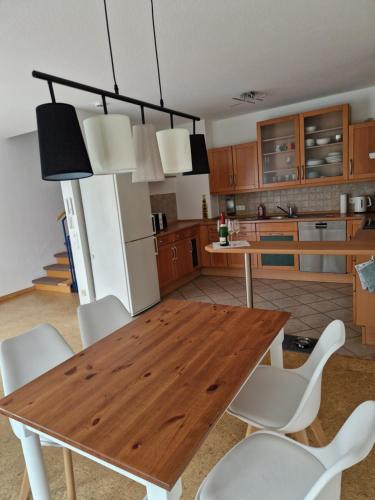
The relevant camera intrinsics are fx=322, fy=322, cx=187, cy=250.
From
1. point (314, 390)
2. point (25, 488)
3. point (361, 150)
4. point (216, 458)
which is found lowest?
point (216, 458)

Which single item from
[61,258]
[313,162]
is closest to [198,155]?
[313,162]

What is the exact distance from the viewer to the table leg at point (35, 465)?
1337mm

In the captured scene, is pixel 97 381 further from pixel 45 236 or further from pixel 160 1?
pixel 45 236

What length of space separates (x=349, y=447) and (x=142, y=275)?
128 inches

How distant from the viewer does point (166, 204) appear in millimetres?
5699

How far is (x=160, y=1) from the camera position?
1846 millimetres

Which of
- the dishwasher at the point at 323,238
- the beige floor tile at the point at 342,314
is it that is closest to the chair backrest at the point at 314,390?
the beige floor tile at the point at 342,314

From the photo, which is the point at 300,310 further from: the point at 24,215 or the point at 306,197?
the point at 24,215

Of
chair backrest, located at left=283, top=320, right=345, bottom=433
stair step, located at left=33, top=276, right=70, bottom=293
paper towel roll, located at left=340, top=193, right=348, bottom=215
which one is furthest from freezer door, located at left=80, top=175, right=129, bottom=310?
paper towel roll, located at left=340, top=193, right=348, bottom=215

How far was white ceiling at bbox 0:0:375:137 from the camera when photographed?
76.4 inches

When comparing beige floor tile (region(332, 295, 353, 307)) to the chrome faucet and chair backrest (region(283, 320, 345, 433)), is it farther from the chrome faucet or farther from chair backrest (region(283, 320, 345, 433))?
chair backrest (region(283, 320, 345, 433))

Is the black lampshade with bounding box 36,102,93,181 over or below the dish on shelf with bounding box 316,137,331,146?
below

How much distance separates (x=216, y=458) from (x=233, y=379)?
2.82ft

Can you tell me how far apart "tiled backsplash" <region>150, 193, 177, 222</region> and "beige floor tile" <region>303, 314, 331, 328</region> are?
122 inches
